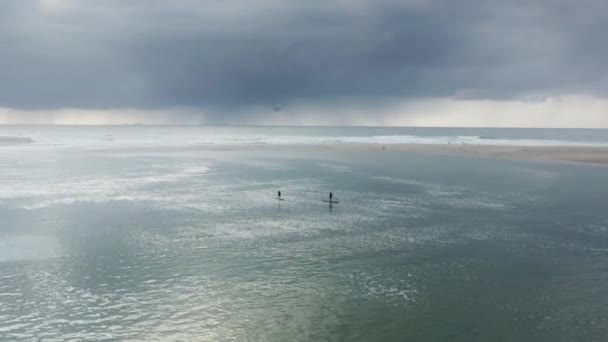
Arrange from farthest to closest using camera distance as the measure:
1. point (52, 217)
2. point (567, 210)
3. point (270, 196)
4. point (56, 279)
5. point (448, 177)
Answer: point (448, 177) < point (270, 196) < point (567, 210) < point (52, 217) < point (56, 279)

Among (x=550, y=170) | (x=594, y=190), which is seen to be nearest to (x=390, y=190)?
(x=594, y=190)

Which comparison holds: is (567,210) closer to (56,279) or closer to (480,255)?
(480,255)

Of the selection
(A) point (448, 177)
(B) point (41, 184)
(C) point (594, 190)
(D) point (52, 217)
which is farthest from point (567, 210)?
(B) point (41, 184)

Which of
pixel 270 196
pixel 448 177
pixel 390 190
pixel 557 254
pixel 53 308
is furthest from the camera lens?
pixel 448 177

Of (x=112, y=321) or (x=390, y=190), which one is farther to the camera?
(x=390, y=190)

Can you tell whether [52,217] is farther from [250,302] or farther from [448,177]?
[448,177]

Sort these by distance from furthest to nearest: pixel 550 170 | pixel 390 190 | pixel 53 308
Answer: pixel 550 170
pixel 390 190
pixel 53 308
